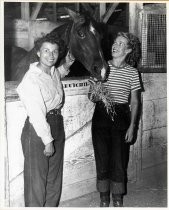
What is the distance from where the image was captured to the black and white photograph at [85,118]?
2256mm

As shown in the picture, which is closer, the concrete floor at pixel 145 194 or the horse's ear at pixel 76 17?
the horse's ear at pixel 76 17

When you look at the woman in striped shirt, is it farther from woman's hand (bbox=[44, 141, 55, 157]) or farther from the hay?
woman's hand (bbox=[44, 141, 55, 157])

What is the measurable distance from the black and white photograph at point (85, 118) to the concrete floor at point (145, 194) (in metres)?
0.01

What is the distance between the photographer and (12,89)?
2570 millimetres

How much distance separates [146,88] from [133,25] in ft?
2.48

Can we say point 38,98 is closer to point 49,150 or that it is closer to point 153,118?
point 49,150

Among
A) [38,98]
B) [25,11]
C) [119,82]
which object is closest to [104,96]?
[119,82]

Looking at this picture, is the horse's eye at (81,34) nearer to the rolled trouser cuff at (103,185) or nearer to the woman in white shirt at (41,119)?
the woman in white shirt at (41,119)

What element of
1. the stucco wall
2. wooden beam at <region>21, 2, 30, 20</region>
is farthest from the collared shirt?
wooden beam at <region>21, 2, 30, 20</region>

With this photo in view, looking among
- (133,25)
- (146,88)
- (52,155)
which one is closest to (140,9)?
(133,25)

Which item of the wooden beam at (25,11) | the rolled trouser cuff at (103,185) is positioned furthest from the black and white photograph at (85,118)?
the wooden beam at (25,11)

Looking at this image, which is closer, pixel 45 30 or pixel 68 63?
pixel 68 63

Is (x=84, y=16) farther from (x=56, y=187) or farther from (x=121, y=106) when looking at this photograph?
(x=56, y=187)

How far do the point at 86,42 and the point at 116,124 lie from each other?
2.61ft
